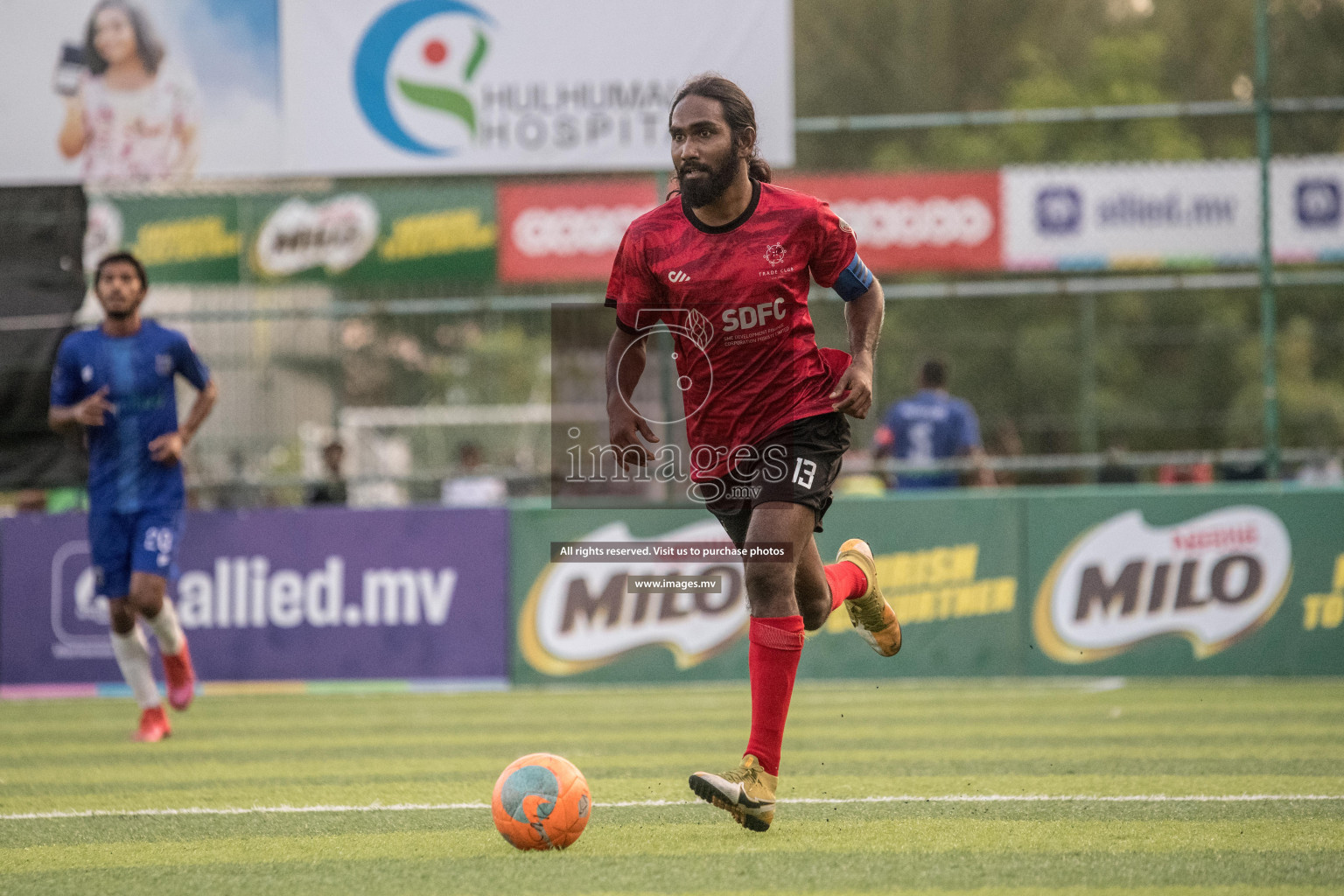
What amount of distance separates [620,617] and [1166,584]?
12.4 ft

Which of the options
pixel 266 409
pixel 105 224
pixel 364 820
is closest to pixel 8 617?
pixel 266 409

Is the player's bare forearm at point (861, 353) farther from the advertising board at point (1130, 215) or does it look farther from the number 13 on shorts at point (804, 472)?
the advertising board at point (1130, 215)

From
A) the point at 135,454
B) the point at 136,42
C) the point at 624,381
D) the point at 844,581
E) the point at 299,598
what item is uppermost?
the point at 136,42

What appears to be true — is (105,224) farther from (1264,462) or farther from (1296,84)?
(1296,84)

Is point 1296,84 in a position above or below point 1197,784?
above

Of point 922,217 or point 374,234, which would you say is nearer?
point 922,217

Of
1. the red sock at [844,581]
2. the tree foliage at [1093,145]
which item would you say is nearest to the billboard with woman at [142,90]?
the red sock at [844,581]

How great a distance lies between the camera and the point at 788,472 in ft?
17.2

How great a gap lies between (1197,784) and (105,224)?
12189 mm

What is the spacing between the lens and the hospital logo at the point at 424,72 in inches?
519

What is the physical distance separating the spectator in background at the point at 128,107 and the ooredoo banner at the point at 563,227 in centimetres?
318

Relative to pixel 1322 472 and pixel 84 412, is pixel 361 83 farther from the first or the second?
pixel 1322 472

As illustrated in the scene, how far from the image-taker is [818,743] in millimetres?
7996

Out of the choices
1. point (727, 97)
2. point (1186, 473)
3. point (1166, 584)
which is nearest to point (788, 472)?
point (727, 97)
